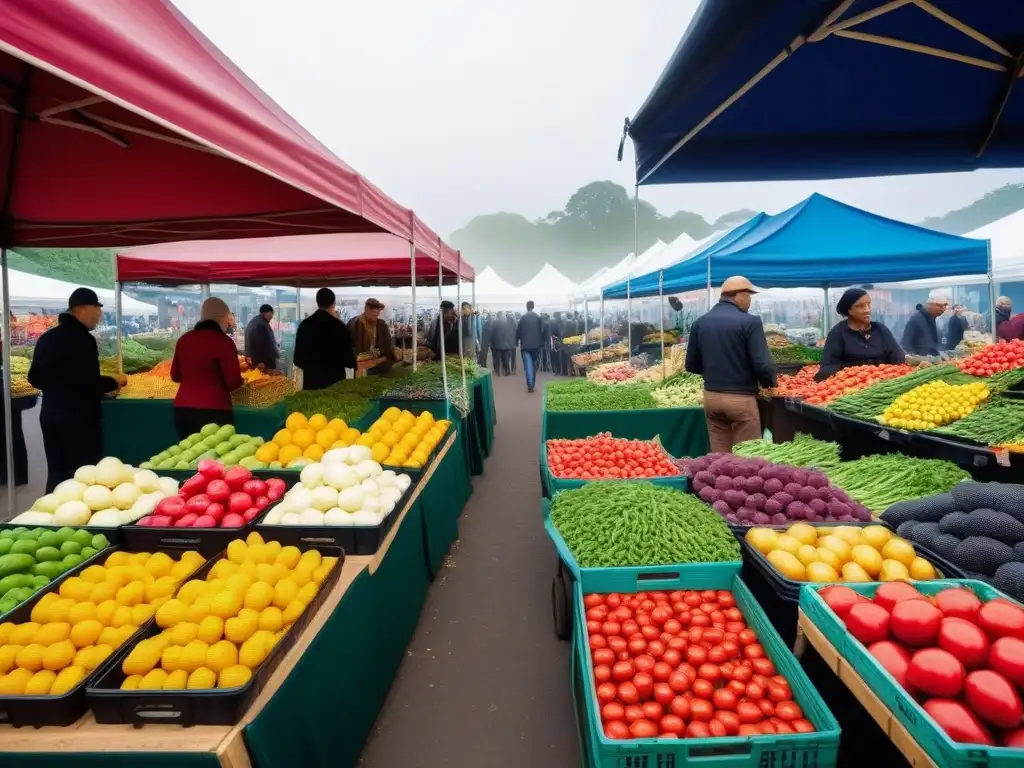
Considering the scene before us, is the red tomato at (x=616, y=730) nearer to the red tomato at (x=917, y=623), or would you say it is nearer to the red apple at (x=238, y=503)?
the red tomato at (x=917, y=623)

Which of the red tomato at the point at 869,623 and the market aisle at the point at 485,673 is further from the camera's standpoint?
the market aisle at the point at 485,673

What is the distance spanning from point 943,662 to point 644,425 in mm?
5395

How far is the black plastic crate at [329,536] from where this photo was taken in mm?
3021

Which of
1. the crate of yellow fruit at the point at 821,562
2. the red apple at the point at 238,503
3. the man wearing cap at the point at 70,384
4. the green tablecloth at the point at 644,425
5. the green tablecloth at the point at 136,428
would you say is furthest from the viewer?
the green tablecloth at the point at 136,428

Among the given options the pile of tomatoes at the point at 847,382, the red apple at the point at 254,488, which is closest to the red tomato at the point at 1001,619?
the red apple at the point at 254,488

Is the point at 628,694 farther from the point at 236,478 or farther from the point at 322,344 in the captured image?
the point at 322,344

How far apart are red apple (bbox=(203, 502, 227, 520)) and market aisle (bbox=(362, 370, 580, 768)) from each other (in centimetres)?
128

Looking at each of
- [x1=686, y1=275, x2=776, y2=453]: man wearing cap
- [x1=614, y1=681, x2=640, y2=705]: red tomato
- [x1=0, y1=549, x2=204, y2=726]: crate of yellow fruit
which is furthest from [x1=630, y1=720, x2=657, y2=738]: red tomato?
[x1=686, y1=275, x2=776, y2=453]: man wearing cap

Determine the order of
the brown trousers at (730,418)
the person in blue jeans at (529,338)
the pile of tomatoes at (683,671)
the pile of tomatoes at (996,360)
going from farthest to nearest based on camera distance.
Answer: the person in blue jeans at (529,338) < the brown trousers at (730,418) < the pile of tomatoes at (996,360) < the pile of tomatoes at (683,671)

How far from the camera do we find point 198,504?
3.22m

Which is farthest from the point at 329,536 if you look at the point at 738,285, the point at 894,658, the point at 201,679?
the point at 738,285

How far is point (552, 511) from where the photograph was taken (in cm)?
352

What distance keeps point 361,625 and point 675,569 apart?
4.65 ft

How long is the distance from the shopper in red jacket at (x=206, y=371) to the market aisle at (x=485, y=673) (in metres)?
2.46
